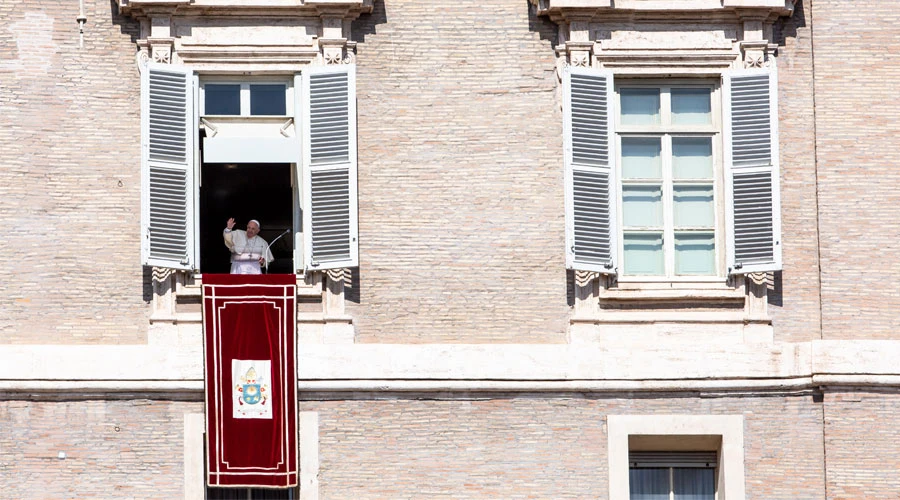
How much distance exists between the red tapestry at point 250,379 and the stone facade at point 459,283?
17 cm

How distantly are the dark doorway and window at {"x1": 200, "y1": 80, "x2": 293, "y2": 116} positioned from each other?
0.55 metres

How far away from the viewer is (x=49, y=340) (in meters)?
23.2

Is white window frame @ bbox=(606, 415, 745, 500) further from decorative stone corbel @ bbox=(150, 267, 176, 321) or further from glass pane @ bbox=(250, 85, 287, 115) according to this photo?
glass pane @ bbox=(250, 85, 287, 115)

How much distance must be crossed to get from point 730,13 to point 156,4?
561 centimetres

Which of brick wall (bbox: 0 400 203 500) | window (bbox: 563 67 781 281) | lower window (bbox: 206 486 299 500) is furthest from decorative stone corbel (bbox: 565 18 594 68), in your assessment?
brick wall (bbox: 0 400 203 500)

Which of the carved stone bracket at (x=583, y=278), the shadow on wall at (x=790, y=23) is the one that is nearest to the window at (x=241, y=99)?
the carved stone bracket at (x=583, y=278)

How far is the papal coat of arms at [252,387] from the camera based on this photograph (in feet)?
76.0

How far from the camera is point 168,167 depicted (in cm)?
2345

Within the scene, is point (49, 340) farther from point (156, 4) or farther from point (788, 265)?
point (788, 265)

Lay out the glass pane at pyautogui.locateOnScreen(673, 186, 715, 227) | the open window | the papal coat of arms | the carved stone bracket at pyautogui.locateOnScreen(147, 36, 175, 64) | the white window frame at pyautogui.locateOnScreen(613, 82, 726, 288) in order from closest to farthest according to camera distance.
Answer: the papal coat of arms → the open window → the carved stone bracket at pyautogui.locateOnScreen(147, 36, 175, 64) → the white window frame at pyautogui.locateOnScreen(613, 82, 726, 288) → the glass pane at pyautogui.locateOnScreen(673, 186, 715, 227)

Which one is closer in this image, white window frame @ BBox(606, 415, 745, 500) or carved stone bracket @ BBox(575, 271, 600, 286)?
white window frame @ BBox(606, 415, 745, 500)

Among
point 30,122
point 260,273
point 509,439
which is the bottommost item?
point 509,439

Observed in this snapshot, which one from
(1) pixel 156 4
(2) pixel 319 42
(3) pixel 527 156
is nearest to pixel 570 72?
(3) pixel 527 156

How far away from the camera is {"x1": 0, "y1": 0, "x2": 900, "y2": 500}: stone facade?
75.8 feet
